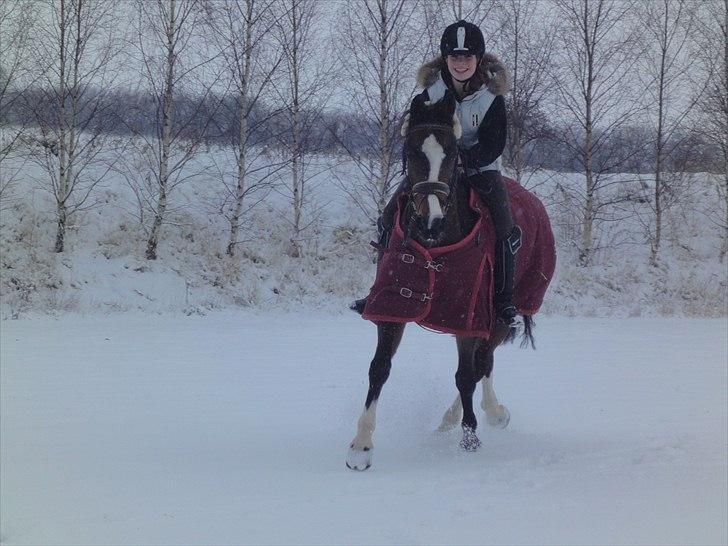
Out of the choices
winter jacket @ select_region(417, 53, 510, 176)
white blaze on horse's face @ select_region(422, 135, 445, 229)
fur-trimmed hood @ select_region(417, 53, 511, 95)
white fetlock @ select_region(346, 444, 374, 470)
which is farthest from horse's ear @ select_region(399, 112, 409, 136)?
white fetlock @ select_region(346, 444, 374, 470)

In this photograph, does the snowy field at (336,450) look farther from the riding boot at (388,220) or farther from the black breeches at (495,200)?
the black breeches at (495,200)

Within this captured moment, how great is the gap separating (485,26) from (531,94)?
253 cm

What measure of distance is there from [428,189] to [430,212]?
14 centimetres

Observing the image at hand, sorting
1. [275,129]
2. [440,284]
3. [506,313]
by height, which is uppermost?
[275,129]

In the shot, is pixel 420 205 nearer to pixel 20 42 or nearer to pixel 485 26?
pixel 20 42

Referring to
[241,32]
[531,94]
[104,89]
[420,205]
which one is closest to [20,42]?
[104,89]

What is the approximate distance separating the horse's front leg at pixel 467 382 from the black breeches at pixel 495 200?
805mm

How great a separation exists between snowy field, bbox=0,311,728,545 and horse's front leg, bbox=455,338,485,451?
0.47 ft

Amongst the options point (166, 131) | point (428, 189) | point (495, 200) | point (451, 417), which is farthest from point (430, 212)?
point (166, 131)

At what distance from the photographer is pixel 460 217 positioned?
14.1 feet

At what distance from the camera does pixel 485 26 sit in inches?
794

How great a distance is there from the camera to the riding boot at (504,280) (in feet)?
15.0

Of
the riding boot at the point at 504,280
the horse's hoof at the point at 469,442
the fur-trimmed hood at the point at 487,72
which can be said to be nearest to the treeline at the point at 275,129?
the fur-trimmed hood at the point at 487,72

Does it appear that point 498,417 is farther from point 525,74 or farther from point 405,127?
point 525,74
